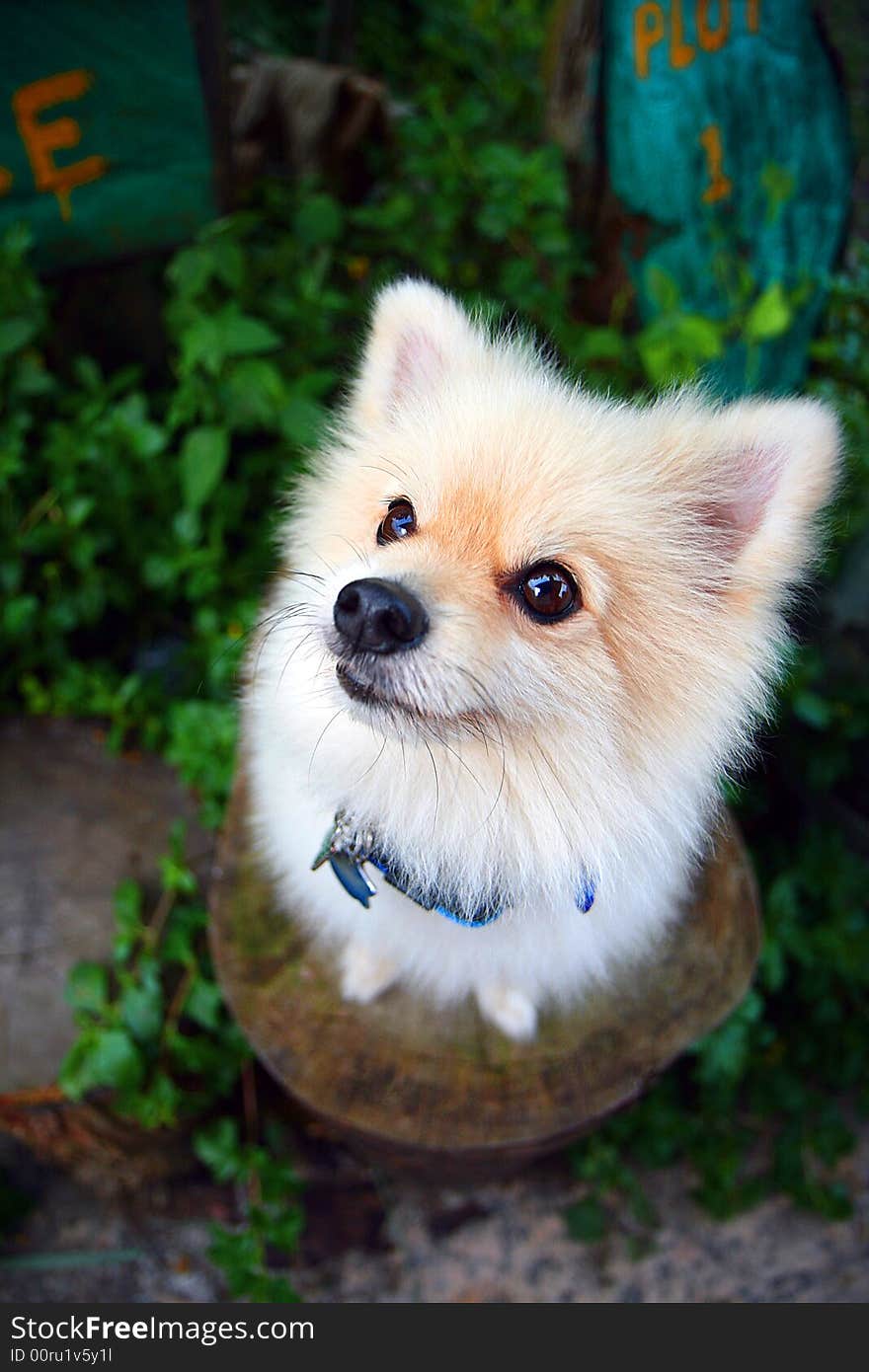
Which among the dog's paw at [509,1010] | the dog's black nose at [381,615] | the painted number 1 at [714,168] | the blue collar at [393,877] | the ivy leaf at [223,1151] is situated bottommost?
the ivy leaf at [223,1151]

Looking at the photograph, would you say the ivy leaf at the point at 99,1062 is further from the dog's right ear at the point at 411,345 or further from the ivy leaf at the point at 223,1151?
the dog's right ear at the point at 411,345

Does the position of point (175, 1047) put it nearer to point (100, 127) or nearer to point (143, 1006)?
point (143, 1006)

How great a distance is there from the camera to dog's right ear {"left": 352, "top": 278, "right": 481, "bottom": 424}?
152 centimetres

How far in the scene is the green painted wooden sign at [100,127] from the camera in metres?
2.30

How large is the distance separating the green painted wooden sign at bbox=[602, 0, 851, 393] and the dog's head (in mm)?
1468

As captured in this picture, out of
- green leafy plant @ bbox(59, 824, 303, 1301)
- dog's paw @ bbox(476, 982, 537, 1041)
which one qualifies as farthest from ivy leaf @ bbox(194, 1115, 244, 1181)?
dog's paw @ bbox(476, 982, 537, 1041)

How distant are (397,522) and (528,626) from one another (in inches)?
11.4

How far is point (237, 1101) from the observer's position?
2.56 metres

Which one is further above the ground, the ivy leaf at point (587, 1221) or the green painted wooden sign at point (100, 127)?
the green painted wooden sign at point (100, 127)

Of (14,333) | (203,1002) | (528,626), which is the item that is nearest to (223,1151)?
(203,1002)

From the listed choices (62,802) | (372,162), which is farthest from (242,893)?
(372,162)

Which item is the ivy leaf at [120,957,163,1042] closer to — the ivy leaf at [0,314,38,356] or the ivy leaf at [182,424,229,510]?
the ivy leaf at [182,424,229,510]

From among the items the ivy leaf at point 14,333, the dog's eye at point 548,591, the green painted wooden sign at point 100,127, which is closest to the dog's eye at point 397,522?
the dog's eye at point 548,591

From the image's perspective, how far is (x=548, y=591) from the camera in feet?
4.24
